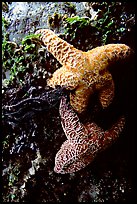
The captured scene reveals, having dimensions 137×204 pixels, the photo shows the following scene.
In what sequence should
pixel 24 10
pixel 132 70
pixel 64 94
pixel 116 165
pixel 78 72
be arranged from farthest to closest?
pixel 24 10, pixel 116 165, pixel 132 70, pixel 64 94, pixel 78 72

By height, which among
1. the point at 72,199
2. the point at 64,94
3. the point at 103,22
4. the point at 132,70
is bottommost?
the point at 72,199

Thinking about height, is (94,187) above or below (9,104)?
below

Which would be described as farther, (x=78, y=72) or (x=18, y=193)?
(x=18, y=193)

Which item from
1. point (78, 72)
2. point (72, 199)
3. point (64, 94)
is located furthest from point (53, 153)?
point (78, 72)

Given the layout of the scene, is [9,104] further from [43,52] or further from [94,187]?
[94,187]

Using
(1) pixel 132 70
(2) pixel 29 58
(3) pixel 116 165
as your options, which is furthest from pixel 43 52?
(3) pixel 116 165

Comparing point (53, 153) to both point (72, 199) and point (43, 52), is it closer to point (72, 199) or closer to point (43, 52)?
point (72, 199)

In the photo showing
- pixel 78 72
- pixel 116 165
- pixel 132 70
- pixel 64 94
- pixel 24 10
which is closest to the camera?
pixel 78 72
